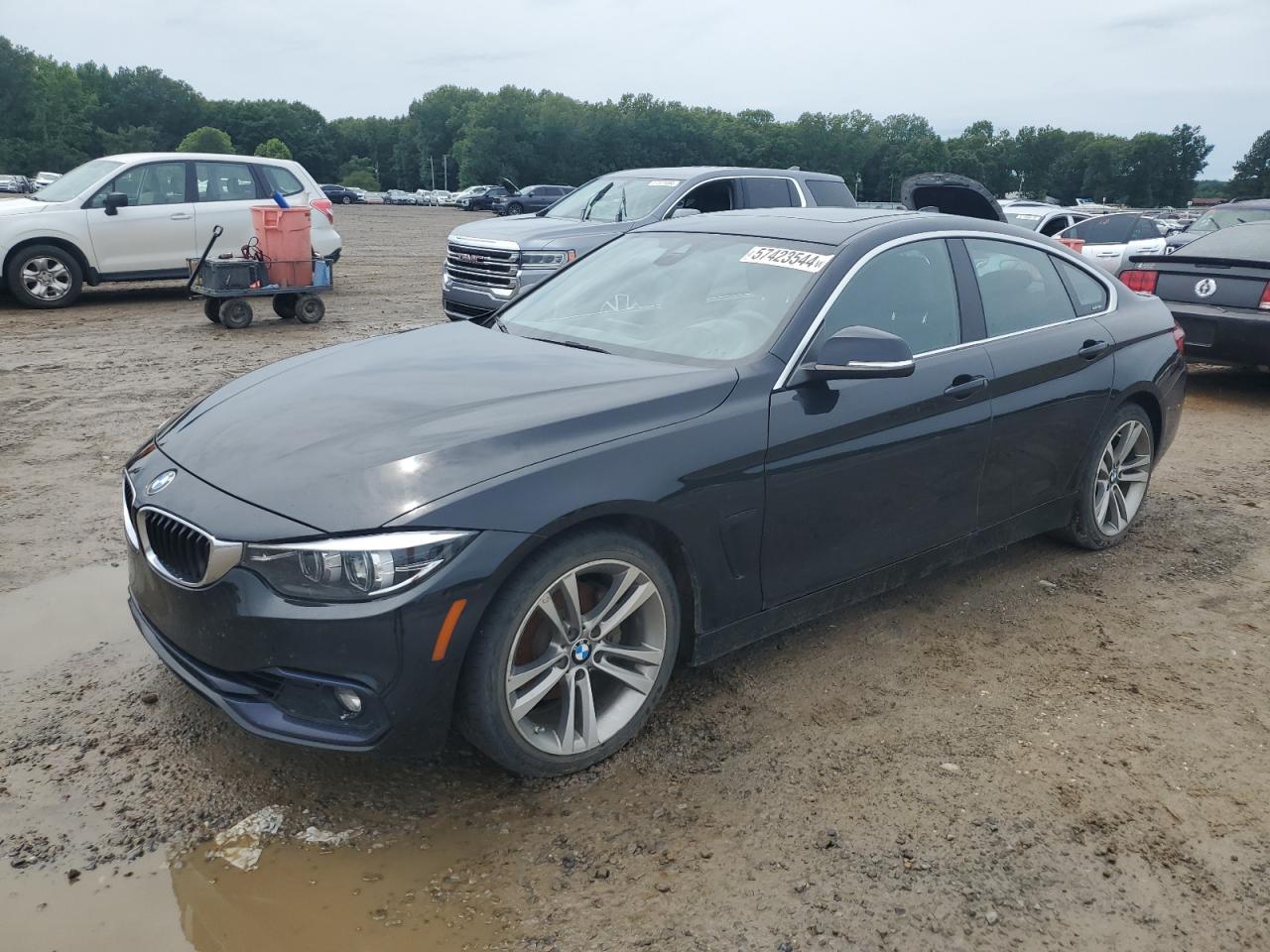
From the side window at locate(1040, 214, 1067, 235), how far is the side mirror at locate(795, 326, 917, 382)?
17243 millimetres

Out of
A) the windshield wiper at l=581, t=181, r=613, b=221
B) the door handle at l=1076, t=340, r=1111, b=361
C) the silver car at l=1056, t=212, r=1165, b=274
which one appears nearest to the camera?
the door handle at l=1076, t=340, r=1111, b=361

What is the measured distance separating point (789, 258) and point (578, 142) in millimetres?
125915

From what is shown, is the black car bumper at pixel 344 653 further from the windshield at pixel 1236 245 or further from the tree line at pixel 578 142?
the tree line at pixel 578 142

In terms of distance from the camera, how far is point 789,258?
157 inches

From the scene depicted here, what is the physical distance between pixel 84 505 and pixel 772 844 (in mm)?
4250

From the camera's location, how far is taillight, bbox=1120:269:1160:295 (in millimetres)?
9125

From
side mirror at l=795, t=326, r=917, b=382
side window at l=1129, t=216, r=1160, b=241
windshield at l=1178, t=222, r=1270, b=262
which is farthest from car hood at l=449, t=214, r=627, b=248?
side window at l=1129, t=216, r=1160, b=241

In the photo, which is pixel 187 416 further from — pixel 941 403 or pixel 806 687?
pixel 941 403

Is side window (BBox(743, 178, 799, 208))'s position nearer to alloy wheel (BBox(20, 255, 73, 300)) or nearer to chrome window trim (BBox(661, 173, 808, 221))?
chrome window trim (BBox(661, 173, 808, 221))

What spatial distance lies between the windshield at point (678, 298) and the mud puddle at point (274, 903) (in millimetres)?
A: 1915

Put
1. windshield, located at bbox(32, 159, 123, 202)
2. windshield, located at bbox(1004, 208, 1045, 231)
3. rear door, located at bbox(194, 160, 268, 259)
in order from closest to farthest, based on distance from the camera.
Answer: windshield, located at bbox(32, 159, 123, 202) → rear door, located at bbox(194, 160, 268, 259) → windshield, located at bbox(1004, 208, 1045, 231)

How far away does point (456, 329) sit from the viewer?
14.5 ft

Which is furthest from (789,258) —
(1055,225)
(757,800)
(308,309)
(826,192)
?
(1055,225)

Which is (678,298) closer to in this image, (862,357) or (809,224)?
(809,224)
